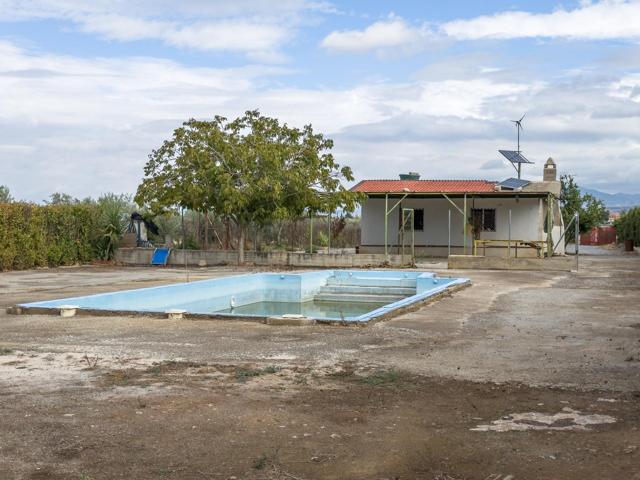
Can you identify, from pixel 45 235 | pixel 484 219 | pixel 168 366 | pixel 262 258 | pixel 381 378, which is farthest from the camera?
pixel 484 219

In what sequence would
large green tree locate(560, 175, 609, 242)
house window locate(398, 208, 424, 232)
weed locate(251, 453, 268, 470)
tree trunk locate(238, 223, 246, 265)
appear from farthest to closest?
large green tree locate(560, 175, 609, 242) → house window locate(398, 208, 424, 232) → tree trunk locate(238, 223, 246, 265) → weed locate(251, 453, 268, 470)

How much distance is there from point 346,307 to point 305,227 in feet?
58.4

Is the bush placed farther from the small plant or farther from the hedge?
the small plant

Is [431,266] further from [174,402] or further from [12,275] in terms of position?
[174,402]

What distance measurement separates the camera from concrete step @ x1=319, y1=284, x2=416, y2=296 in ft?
66.4

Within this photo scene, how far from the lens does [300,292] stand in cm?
2058

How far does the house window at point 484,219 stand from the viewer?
3284 centimetres

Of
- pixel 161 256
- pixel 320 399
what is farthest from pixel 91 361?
pixel 161 256

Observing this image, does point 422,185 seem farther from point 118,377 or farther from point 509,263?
point 118,377

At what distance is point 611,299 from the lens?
49.0 feet

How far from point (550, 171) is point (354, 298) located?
839 inches

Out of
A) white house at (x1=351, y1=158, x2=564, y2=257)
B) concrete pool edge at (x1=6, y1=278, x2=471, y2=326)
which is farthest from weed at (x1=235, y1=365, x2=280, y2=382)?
white house at (x1=351, y1=158, x2=564, y2=257)

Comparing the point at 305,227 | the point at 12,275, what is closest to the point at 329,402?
the point at 12,275

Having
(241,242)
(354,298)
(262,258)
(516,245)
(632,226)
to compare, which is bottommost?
(354,298)
